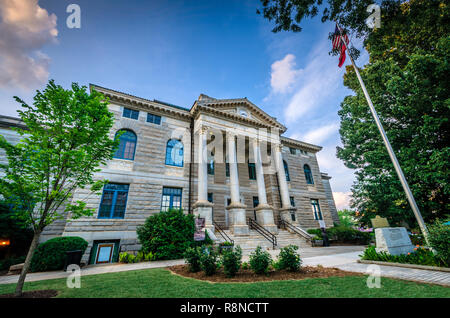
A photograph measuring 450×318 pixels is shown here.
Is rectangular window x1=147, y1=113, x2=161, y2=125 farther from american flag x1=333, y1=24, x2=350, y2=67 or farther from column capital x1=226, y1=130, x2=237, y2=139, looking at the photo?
american flag x1=333, y1=24, x2=350, y2=67

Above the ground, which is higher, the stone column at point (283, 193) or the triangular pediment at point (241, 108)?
the triangular pediment at point (241, 108)

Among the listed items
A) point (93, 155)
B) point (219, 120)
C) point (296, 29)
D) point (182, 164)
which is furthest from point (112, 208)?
point (296, 29)

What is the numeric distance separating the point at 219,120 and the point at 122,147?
867cm

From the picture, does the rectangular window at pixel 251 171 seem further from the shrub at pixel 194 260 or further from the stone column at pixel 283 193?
the shrub at pixel 194 260

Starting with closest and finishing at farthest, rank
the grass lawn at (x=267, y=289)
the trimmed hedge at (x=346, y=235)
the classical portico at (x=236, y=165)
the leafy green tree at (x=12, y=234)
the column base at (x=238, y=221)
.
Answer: the grass lawn at (x=267, y=289) < the leafy green tree at (x=12, y=234) < the column base at (x=238, y=221) < the classical portico at (x=236, y=165) < the trimmed hedge at (x=346, y=235)

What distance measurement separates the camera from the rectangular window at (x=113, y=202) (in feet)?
40.9

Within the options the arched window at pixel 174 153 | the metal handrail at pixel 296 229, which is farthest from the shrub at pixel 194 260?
the metal handrail at pixel 296 229

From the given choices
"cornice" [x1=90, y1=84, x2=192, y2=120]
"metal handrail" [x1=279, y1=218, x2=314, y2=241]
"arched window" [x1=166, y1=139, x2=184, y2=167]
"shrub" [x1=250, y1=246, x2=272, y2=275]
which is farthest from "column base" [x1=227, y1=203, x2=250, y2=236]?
"cornice" [x1=90, y1=84, x2=192, y2=120]

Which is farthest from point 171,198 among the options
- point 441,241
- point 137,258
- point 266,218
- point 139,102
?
point 441,241

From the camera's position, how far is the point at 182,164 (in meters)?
16.3

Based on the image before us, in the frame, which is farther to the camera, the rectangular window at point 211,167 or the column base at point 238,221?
the rectangular window at point 211,167

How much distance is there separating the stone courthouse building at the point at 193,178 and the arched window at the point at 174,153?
0.09 meters

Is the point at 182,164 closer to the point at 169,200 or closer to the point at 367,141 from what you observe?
the point at 169,200

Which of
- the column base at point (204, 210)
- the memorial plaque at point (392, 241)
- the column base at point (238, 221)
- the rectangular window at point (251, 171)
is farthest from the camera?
the rectangular window at point (251, 171)
